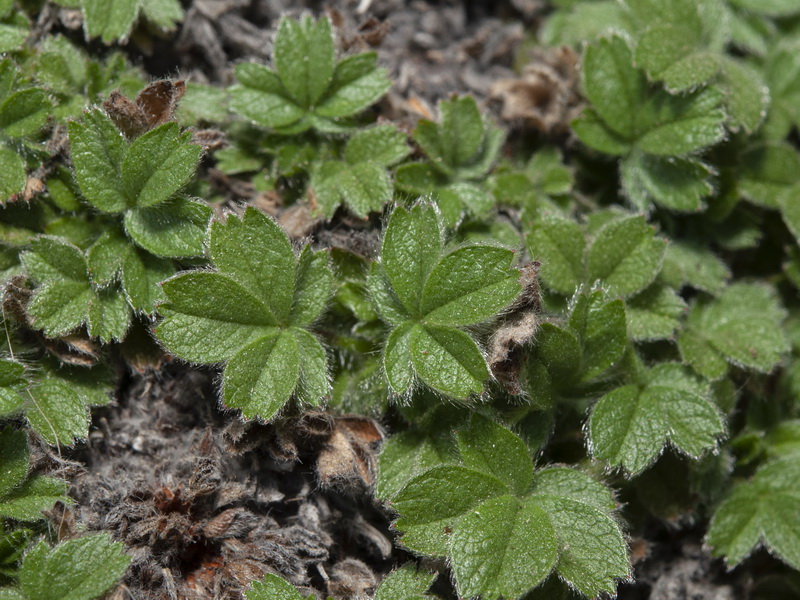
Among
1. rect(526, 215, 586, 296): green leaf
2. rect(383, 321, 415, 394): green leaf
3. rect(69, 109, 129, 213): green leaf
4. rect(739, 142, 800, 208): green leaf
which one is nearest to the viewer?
rect(383, 321, 415, 394): green leaf

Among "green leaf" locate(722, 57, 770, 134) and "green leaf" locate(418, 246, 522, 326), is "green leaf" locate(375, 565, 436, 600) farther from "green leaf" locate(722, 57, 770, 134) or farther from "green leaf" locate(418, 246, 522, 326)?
"green leaf" locate(722, 57, 770, 134)

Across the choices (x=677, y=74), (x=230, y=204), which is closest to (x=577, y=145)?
(x=677, y=74)

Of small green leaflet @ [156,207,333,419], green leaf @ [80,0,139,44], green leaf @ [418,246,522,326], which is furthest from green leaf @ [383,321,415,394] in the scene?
green leaf @ [80,0,139,44]

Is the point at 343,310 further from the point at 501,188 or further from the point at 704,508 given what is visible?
the point at 704,508

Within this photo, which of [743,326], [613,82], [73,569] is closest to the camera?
[73,569]

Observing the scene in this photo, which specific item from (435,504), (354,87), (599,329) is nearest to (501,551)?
(435,504)

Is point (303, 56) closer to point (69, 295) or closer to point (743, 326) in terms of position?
point (69, 295)
